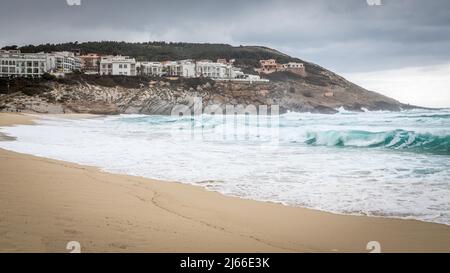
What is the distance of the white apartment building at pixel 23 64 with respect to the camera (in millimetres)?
73438

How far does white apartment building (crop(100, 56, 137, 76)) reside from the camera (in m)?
81.1

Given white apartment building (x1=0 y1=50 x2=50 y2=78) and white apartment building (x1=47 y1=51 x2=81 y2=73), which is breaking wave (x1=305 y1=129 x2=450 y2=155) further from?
white apartment building (x1=0 y1=50 x2=50 y2=78)

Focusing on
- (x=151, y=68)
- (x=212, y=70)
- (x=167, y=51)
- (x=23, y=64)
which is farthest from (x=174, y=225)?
(x=167, y=51)

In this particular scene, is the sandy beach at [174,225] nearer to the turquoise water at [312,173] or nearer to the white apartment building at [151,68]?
the turquoise water at [312,173]

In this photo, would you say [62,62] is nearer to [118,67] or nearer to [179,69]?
[118,67]

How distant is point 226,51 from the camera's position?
136625mm

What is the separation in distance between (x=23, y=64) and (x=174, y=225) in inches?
3195

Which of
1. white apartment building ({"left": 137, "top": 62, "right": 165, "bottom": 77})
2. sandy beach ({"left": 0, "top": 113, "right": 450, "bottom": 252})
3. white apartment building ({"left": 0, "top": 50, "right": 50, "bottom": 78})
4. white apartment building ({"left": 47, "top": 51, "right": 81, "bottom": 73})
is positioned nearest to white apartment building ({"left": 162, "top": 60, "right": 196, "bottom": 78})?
white apartment building ({"left": 137, "top": 62, "right": 165, "bottom": 77})

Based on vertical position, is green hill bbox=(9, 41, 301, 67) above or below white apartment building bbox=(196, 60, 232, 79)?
above

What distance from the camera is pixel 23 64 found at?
74562 millimetres

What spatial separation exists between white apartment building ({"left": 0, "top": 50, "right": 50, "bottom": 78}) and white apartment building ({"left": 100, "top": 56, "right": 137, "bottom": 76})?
445 inches

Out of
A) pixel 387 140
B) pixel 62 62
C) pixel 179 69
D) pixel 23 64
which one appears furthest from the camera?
pixel 179 69

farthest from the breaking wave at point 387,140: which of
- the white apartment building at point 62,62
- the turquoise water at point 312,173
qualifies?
the white apartment building at point 62,62

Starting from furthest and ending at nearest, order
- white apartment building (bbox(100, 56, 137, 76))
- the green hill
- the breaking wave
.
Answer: the green hill
white apartment building (bbox(100, 56, 137, 76))
the breaking wave
